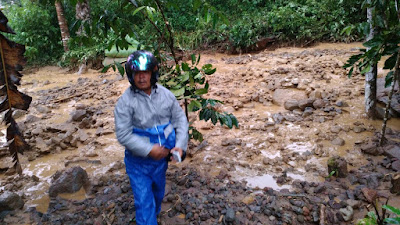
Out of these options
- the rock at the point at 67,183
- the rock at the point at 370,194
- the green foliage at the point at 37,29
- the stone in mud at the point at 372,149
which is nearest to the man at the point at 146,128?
the rock at the point at 67,183

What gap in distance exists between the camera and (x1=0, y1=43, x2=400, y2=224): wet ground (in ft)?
8.39

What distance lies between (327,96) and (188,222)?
374 centimetres

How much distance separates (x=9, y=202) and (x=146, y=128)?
64.2 inches

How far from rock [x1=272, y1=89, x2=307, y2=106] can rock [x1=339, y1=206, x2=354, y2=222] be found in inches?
118

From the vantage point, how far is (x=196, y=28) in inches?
394

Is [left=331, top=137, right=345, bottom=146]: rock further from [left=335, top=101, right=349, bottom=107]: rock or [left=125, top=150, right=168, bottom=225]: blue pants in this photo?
[left=125, top=150, right=168, bottom=225]: blue pants

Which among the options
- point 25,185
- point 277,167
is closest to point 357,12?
point 277,167

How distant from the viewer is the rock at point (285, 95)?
5.21 meters

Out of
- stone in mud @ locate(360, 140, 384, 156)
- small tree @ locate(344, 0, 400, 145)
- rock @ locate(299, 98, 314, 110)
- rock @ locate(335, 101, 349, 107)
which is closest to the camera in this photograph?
small tree @ locate(344, 0, 400, 145)

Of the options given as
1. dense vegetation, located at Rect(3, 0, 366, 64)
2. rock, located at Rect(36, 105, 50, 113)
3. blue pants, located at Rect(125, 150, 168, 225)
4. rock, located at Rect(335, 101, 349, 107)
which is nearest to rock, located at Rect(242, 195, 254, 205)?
blue pants, located at Rect(125, 150, 168, 225)

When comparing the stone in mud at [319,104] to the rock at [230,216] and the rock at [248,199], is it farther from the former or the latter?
the rock at [230,216]

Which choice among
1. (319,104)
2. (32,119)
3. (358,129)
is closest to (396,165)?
(358,129)

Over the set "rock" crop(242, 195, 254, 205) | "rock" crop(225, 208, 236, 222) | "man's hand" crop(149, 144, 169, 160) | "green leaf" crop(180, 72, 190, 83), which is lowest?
"rock" crop(242, 195, 254, 205)

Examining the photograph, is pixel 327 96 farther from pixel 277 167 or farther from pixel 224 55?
pixel 224 55
